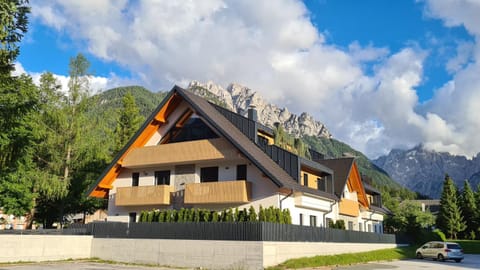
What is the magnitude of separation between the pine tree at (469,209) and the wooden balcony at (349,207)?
1467 inches

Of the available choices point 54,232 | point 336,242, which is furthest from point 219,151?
point 54,232

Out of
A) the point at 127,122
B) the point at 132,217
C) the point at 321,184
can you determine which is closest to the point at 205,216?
the point at 132,217

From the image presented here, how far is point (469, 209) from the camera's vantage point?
6512 cm

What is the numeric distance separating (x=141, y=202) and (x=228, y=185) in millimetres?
6635

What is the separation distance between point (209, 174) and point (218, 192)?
8.74 ft

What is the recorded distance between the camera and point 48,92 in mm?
36500

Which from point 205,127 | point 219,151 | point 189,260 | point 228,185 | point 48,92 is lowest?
point 189,260

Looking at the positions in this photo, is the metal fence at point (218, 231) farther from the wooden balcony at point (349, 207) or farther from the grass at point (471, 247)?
the grass at point (471, 247)

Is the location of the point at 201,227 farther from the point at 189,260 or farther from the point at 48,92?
the point at 48,92

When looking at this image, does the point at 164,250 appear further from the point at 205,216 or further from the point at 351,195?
the point at 351,195

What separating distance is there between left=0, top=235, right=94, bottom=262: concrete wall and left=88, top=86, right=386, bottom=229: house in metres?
4.89

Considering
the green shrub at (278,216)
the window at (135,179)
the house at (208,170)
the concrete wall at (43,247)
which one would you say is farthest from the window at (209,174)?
the concrete wall at (43,247)

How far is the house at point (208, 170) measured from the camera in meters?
25.7

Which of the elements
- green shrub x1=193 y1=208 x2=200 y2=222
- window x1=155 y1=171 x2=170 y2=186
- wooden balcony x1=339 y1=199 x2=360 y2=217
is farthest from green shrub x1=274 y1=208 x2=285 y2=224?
wooden balcony x1=339 y1=199 x2=360 y2=217
